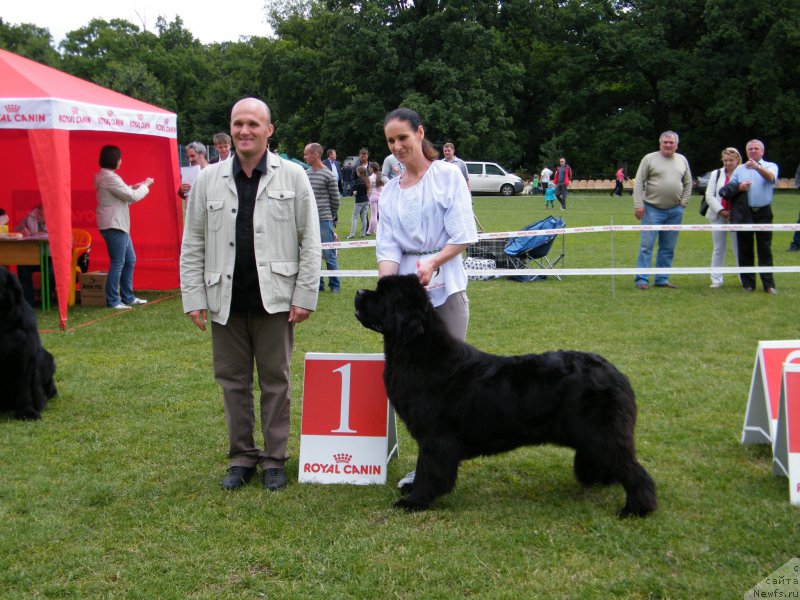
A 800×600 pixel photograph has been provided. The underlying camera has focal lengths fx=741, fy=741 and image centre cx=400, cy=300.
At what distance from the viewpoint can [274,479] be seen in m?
4.20

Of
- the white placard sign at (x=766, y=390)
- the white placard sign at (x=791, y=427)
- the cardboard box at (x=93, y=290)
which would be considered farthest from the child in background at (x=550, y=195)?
the white placard sign at (x=791, y=427)

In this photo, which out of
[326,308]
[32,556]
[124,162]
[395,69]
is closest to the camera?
[32,556]

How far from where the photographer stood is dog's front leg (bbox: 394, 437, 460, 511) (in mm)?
3756

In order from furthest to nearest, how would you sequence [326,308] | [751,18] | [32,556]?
[751,18], [326,308], [32,556]

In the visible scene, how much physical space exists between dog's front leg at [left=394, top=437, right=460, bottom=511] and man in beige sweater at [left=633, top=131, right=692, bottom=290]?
7478 mm

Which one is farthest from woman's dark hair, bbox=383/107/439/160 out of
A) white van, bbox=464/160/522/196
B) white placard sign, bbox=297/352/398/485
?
white van, bbox=464/160/522/196

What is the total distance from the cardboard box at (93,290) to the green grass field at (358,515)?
338cm

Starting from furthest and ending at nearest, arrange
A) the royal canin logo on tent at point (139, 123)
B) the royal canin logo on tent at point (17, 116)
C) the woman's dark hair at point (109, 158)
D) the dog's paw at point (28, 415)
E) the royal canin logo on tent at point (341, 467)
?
the woman's dark hair at point (109, 158) → the royal canin logo on tent at point (139, 123) → the royal canin logo on tent at point (17, 116) → the dog's paw at point (28, 415) → the royal canin logo on tent at point (341, 467)

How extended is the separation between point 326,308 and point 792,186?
3870cm

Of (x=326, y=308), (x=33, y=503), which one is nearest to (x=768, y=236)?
(x=326, y=308)

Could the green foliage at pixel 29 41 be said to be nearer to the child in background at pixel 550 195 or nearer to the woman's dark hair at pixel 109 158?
the child in background at pixel 550 195

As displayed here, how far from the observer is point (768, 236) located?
1006 centimetres

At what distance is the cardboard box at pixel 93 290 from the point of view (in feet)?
32.9

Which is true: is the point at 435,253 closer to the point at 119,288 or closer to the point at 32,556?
the point at 32,556
